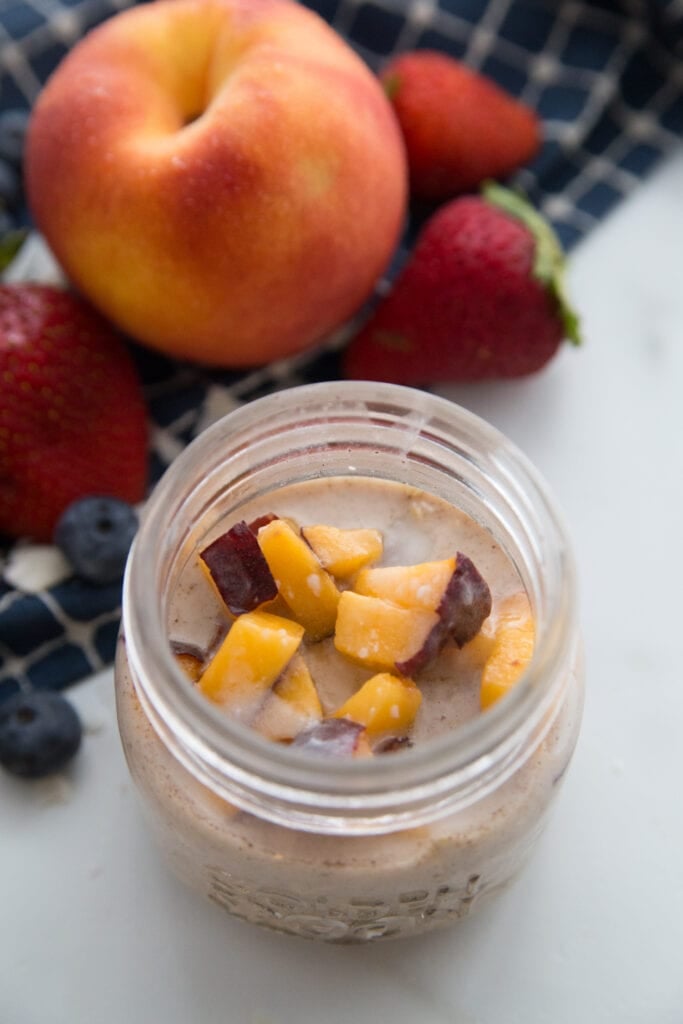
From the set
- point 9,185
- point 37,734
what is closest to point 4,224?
point 9,185

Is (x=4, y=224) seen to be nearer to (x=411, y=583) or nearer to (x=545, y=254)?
(x=545, y=254)

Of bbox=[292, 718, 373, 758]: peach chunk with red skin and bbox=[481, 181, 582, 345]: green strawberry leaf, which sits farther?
bbox=[481, 181, 582, 345]: green strawberry leaf

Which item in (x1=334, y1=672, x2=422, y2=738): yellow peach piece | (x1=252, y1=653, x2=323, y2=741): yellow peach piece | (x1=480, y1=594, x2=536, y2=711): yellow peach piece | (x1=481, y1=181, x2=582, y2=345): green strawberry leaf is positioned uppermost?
(x1=481, y1=181, x2=582, y2=345): green strawberry leaf

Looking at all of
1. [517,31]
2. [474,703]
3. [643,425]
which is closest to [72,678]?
[474,703]

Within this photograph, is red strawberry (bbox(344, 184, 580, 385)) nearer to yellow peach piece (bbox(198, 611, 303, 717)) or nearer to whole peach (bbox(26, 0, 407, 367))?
whole peach (bbox(26, 0, 407, 367))

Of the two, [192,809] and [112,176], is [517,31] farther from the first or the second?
[192,809]

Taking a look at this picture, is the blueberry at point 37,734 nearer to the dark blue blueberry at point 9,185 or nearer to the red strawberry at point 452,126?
the dark blue blueberry at point 9,185

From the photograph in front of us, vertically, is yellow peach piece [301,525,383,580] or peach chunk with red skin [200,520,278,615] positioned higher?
yellow peach piece [301,525,383,580]

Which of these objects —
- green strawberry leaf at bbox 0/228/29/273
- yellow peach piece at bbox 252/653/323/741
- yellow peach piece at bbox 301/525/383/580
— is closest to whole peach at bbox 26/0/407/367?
green strawberry leaf at bbox 0/228/29/273

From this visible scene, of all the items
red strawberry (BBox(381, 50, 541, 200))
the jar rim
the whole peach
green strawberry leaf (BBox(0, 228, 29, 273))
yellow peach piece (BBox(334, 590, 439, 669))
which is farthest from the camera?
red strawberry (BBox(381, 50, 541, 200))
